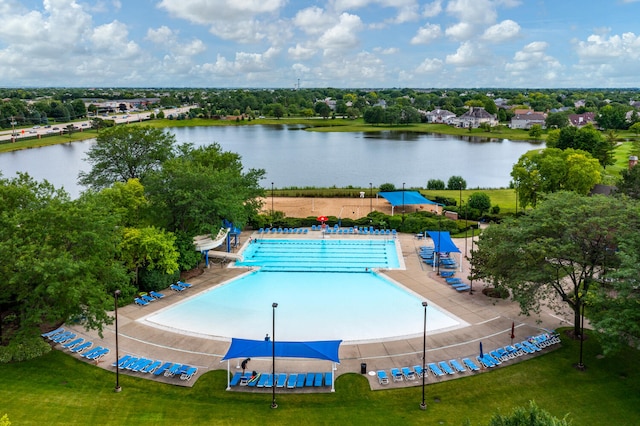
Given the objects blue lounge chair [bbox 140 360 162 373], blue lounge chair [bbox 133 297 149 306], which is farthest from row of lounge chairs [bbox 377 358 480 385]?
blue lounge chair [bbox 133 297 149 306]

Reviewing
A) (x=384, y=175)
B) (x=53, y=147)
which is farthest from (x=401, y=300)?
(x=53, y=147)

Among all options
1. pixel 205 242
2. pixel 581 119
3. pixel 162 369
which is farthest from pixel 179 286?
pixel 581 119

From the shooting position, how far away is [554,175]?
43812 millimetres

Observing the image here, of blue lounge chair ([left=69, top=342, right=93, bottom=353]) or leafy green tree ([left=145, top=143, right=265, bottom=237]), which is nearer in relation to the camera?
blue lounge chair ([left=69, top=342, right=93, bottom=353])

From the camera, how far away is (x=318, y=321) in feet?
84.5

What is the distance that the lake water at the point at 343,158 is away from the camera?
236 ft

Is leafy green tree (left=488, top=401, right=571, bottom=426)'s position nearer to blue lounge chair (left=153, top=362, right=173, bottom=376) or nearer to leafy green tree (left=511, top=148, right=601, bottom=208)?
blue lounge chair (left=153, top=362, right=173, bottom=376)

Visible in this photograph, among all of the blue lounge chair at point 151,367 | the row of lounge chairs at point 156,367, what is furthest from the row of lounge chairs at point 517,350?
the blue lounge chair at point 151,367

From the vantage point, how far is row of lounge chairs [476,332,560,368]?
2046cm

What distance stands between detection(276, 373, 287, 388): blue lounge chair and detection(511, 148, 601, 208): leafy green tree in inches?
1281

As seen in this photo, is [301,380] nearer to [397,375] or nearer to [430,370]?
[397,375]

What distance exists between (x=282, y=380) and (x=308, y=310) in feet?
27.9

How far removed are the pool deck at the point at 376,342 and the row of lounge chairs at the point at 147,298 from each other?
30 centimetres

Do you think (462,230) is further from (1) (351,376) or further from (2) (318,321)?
(1) (351,376)
